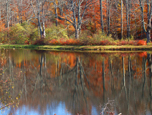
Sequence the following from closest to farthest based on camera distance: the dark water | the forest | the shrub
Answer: the dark water → the forest → the shrub

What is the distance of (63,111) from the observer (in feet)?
22.0

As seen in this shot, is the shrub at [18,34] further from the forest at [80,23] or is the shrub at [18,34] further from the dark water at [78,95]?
the dark water at [78,95]

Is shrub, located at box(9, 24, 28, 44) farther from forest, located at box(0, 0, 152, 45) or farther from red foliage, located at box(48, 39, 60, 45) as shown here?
red foliage, located at box(48, 39, 60, 45)

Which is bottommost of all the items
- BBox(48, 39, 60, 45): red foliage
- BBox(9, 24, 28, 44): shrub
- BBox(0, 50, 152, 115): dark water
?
BBox(0, 50, 152, 115): dark water

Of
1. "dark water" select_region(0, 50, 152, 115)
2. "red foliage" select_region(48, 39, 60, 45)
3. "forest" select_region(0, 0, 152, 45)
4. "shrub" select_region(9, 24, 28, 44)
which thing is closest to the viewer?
"dark water" select_region(0, 50, 152, 115)

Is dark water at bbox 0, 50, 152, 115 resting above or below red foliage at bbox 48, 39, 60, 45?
below

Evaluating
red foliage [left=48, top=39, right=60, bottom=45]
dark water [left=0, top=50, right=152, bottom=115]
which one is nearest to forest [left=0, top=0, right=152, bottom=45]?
red foliage [left=48, top=39, right=60, bottom=45]

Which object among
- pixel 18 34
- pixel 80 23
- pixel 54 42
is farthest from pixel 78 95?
pixel 18 34

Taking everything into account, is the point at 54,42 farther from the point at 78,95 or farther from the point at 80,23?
the point at 78,95

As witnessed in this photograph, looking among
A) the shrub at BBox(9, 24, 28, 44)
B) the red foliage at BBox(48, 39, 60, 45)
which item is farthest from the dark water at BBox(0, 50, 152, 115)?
the shrub at BBox(9, 24, 28, 44)

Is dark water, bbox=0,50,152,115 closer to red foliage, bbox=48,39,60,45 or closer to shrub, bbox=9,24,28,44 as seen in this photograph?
red foliage, bbox=48,39,60,45

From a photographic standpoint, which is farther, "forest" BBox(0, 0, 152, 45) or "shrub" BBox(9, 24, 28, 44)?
"shrub" BBox(9, 24, 28, 44)

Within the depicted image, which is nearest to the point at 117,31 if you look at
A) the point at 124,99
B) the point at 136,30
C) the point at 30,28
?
the point at 136,30

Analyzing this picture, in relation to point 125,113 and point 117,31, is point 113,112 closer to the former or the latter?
point 125,113
